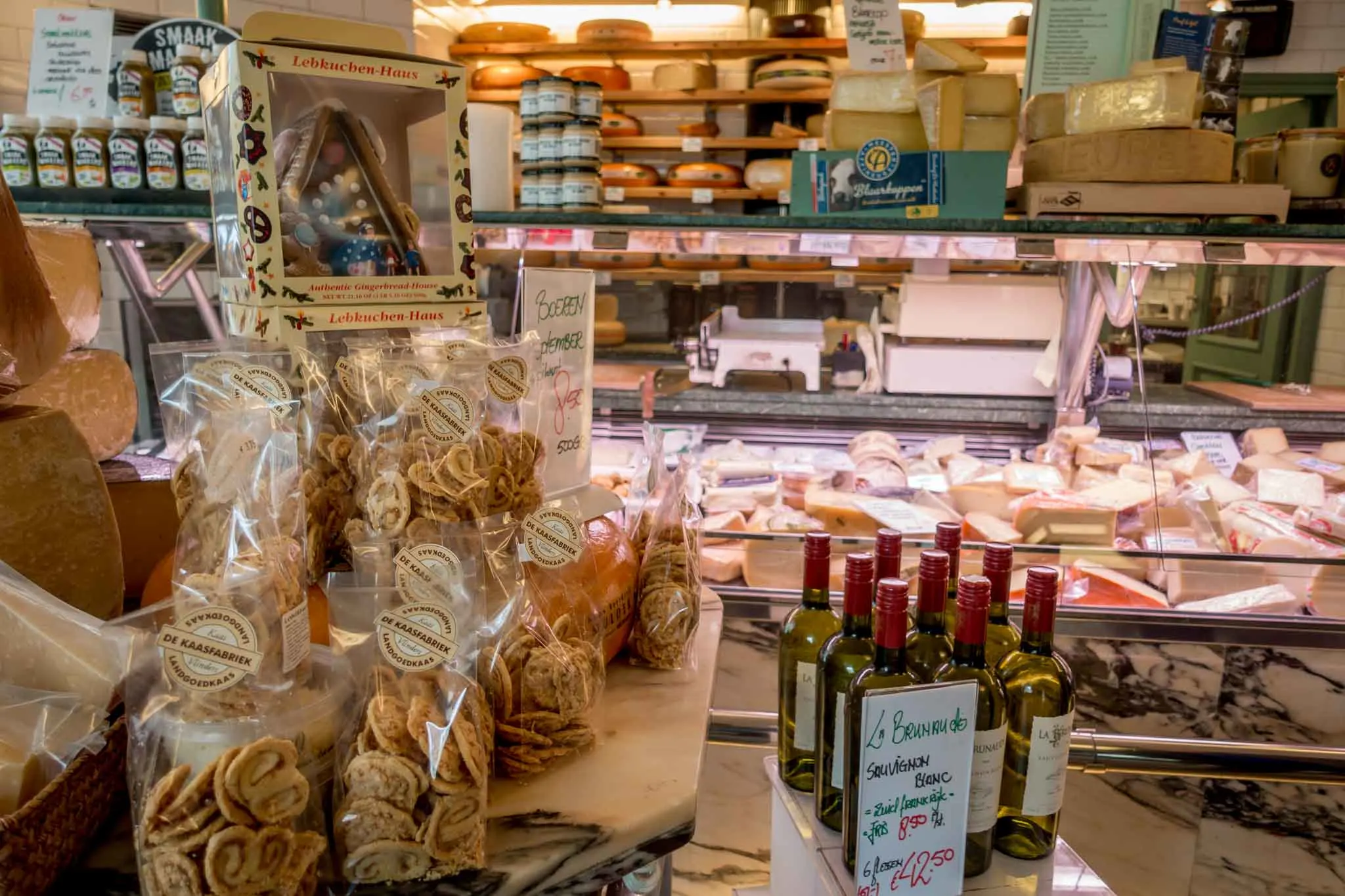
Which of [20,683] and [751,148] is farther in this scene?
[751,148]

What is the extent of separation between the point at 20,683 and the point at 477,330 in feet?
2.01

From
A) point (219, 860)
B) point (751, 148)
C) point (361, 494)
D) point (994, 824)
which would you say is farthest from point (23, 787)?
point (751, 148)

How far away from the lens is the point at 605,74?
5.59m

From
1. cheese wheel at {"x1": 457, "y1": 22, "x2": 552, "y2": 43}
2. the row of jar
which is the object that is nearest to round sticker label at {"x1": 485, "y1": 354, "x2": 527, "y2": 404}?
the row of jar

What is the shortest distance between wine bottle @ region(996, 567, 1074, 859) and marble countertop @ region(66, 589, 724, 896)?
0.53 meters

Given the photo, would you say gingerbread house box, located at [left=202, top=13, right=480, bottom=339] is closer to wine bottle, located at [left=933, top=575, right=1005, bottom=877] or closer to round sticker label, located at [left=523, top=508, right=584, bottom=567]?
round sticker label, located at [left=523, top=508, right=584, bottom=567]

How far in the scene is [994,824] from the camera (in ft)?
4.40

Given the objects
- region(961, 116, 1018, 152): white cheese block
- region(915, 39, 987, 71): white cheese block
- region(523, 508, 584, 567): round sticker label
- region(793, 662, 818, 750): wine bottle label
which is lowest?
region(793, 662, 818, 750): wine bottle label

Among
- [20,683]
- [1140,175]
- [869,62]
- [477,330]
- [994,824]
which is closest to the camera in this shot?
[20,683]

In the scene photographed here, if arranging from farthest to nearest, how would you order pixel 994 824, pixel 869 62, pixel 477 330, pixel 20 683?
1. pixel 869 62
2. pixel 994 824
3. pixel 477 330
4. pixel 20 683

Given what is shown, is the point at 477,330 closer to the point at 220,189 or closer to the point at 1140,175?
the point at 220,189

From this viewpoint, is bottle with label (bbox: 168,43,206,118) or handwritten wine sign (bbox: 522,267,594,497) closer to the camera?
handwritten wine sign (bbox: 522,267,594,497)

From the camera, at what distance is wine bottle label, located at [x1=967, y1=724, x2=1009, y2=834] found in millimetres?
1240

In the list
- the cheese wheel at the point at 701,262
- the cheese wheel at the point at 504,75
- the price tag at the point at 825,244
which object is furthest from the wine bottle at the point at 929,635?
the cheese wheel at the point at 504,75
